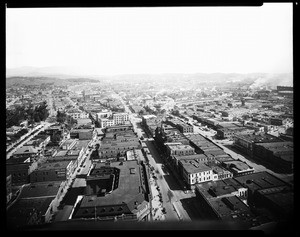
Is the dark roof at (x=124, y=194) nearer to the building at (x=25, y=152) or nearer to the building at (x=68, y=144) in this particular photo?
the building at (x=25, y=152)

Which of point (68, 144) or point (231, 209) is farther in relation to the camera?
point (68, 144)

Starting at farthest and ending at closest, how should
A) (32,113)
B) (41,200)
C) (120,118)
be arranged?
A: (120,118) < (32,113) < (41,200)

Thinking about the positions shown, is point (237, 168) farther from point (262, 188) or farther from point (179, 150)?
point (179, 150)

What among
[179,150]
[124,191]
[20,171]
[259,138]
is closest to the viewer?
[124,191]

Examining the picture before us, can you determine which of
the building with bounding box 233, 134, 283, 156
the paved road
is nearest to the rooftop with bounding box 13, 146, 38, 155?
the paved road

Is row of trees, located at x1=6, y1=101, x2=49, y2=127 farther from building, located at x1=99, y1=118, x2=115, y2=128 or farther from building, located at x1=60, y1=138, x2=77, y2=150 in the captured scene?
building, located at x1=99, y1=118, x2=115, y2=128

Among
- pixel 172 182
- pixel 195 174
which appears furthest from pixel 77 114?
pixel 195 174
